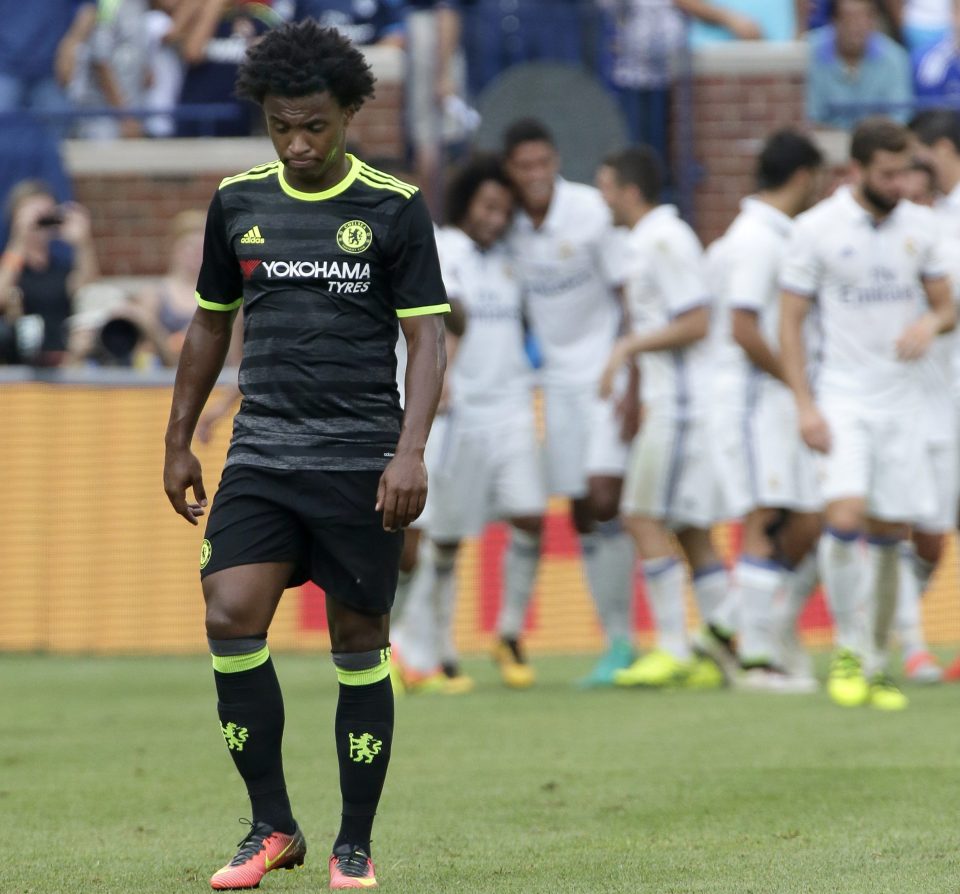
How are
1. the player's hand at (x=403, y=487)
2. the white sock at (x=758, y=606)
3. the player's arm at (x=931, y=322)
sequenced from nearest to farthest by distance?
the player's hand at (x=403, y=487) → the player's arm at (x=931, y=322) → the white sock at (x=758, y=606)

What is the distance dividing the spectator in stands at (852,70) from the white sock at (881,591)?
19.5ft

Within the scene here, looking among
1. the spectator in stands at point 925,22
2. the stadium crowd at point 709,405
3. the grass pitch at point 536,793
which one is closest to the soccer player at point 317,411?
the grass pitch at point 536,793

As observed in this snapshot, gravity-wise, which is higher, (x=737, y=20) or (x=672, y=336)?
(x=737, y=20)

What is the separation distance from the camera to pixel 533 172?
37.5ft

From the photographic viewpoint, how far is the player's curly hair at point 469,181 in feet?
36.4

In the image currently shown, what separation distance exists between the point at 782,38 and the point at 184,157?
486 centimetres

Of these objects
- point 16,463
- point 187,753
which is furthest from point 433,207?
point 187,753

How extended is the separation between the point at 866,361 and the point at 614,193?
1.97 metres

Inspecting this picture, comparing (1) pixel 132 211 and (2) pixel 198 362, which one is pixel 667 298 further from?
(1) pixel 132 211

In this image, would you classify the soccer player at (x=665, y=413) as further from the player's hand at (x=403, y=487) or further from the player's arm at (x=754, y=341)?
the player's hand at (x=403, y=487)

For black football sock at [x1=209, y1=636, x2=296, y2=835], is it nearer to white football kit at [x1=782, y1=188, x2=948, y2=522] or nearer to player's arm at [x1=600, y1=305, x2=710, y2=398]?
white football kit at [x1=782, y1=188, x2=948, y2=522]

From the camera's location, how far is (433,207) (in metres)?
14.6

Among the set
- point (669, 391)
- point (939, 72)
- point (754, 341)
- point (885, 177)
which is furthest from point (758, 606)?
point (939, 72)

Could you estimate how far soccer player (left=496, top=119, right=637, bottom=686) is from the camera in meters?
11.4
